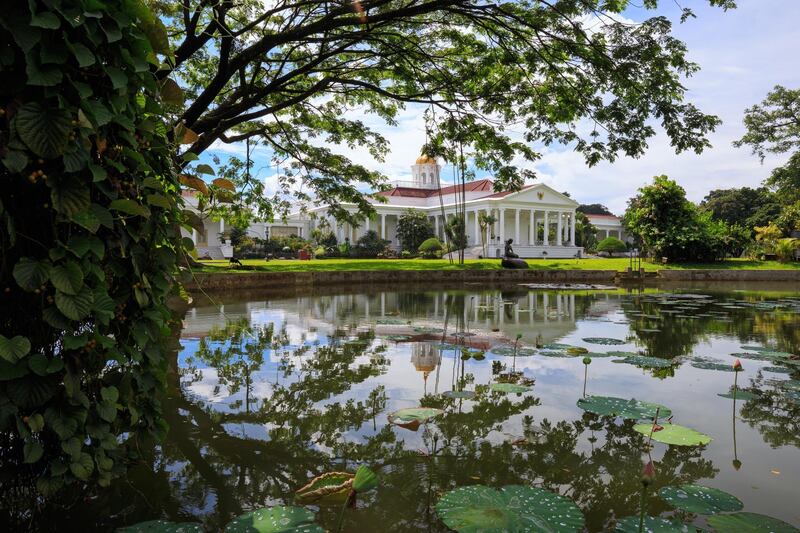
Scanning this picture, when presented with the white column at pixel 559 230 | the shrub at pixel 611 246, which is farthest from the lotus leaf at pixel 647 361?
the white column at pixel 559 230

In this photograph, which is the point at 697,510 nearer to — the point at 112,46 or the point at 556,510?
the point at 556,510

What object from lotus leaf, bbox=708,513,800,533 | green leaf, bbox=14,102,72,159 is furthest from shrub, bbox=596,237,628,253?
green leaf, bbox=14,102,72,159

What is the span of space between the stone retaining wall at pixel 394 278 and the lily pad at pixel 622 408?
1141 centimetres

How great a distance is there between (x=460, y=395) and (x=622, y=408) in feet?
3.69

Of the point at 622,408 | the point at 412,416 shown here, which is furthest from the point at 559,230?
the point at 412,416

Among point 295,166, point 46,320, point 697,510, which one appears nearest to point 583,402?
point 697,510

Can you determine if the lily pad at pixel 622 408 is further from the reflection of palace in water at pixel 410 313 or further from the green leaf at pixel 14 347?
the reflection of palace in water at pixel 410 313

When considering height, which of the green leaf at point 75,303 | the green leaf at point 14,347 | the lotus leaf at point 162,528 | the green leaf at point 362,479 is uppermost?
the green leaf at point 75,303

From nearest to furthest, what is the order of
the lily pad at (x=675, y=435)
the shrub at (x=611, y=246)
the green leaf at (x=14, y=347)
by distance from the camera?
the green leaf at (x=14, y=347) → the lily pad at (x=675, y=435) → the shrub at (x=611, y=246)

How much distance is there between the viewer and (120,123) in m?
1.75

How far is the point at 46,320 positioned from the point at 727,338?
787 centimetres

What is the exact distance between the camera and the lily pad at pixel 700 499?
214cm

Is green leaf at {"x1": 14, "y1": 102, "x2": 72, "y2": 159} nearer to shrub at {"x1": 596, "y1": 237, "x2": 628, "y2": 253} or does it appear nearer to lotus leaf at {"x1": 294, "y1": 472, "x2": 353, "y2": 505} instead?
lotus leaf at {"x1": 294, "y1": 472, "x2": 353, "y2": 505}

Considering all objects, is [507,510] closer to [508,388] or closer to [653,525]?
[653,525]
